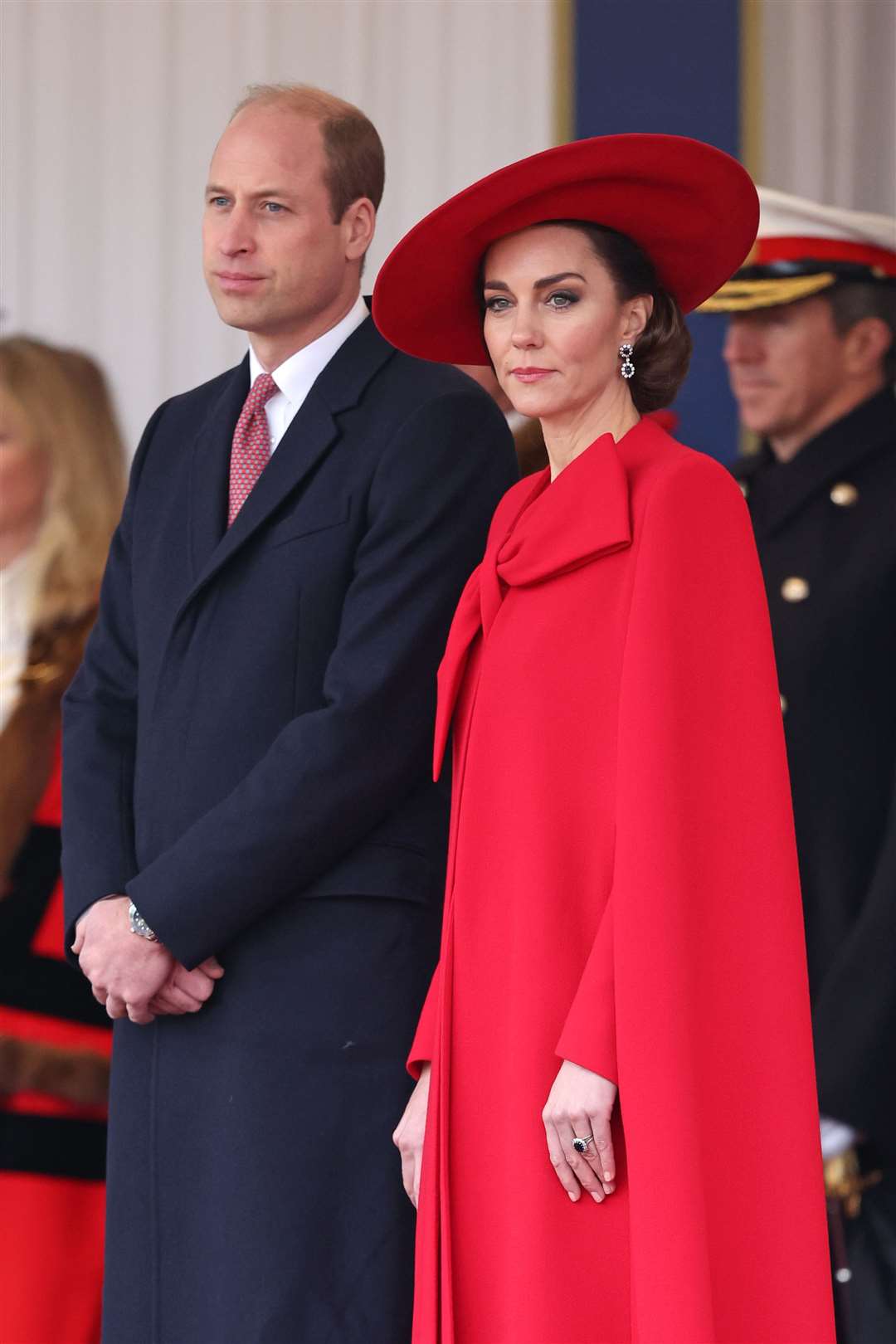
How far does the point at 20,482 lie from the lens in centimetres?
329

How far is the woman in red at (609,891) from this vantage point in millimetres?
1793

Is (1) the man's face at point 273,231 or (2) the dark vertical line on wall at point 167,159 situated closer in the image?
(1) the man's face at point 273,231

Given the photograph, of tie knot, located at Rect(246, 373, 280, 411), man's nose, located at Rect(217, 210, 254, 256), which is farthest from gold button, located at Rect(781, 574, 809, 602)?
man's nose, located at Rect(217, 210, 254, 256)

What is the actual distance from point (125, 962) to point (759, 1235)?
2.63 ft

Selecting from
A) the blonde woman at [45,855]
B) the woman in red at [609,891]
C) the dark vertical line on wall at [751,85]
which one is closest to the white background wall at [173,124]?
the blonde woman at [45,855]

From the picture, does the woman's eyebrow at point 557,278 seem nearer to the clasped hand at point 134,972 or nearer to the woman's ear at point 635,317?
the woman's ear at point 635,317

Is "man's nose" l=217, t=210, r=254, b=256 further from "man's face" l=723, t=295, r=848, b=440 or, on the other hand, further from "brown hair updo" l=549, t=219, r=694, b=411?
"man's face" l=723, t=295, r=848, b=440

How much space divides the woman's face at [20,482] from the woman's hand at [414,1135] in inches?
62.8

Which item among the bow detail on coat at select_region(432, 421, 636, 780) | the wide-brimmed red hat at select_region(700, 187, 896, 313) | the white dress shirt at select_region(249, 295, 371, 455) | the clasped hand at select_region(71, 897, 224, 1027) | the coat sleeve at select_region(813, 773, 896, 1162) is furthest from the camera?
the wide-brimmed red hat at select_region(700, 187, 896, 313)

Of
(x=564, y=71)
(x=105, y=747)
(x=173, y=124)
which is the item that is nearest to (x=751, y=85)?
(x=564, y=71)

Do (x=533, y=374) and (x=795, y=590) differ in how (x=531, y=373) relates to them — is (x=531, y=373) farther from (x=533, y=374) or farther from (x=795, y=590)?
(x=795, y=590)

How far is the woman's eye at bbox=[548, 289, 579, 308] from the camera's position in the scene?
2076 millimetres

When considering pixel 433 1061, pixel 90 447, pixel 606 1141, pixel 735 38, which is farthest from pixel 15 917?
pixel 735 38

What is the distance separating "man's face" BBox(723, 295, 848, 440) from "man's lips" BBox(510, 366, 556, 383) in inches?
46.3
